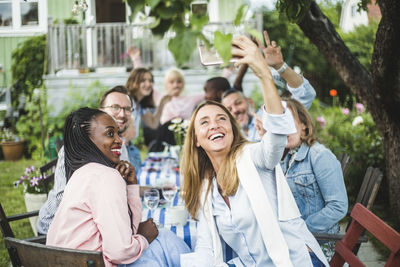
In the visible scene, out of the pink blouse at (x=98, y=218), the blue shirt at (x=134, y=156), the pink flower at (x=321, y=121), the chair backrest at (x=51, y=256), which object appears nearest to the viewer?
the chair backrest at (x=51, y=256)

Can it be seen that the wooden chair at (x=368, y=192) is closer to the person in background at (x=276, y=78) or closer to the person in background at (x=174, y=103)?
the person in background at (x=276, y=78)

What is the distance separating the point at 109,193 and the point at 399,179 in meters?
3.42

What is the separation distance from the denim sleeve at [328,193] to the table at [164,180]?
2.49 feet

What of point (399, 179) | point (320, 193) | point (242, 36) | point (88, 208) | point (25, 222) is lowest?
point (25, 222)

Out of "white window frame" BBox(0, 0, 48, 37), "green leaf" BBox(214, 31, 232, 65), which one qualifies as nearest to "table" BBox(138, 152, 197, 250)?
"green leaf" BBox(214, 31, 232, 65)

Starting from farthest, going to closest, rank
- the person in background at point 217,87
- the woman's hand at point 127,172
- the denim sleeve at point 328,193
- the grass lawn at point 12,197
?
the person in background at point 217,87, the grass lawn at point 12,197, the denim sleeve at point 328,193, the woman's hand at point 127,172

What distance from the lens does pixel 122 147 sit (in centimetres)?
356

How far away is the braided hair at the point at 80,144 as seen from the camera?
7.19ft

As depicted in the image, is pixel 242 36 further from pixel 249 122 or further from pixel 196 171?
pixel 249 122

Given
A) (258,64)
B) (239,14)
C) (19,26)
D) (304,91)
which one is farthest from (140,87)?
(19,26)

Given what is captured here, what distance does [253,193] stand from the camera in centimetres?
210

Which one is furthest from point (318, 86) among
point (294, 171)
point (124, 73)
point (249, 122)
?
point (294, 171)

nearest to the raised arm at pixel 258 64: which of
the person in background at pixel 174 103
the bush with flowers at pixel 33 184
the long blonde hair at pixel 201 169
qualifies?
the long blonde hair at pixel 201 169

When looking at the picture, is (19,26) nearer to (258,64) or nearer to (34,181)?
(34,181)
